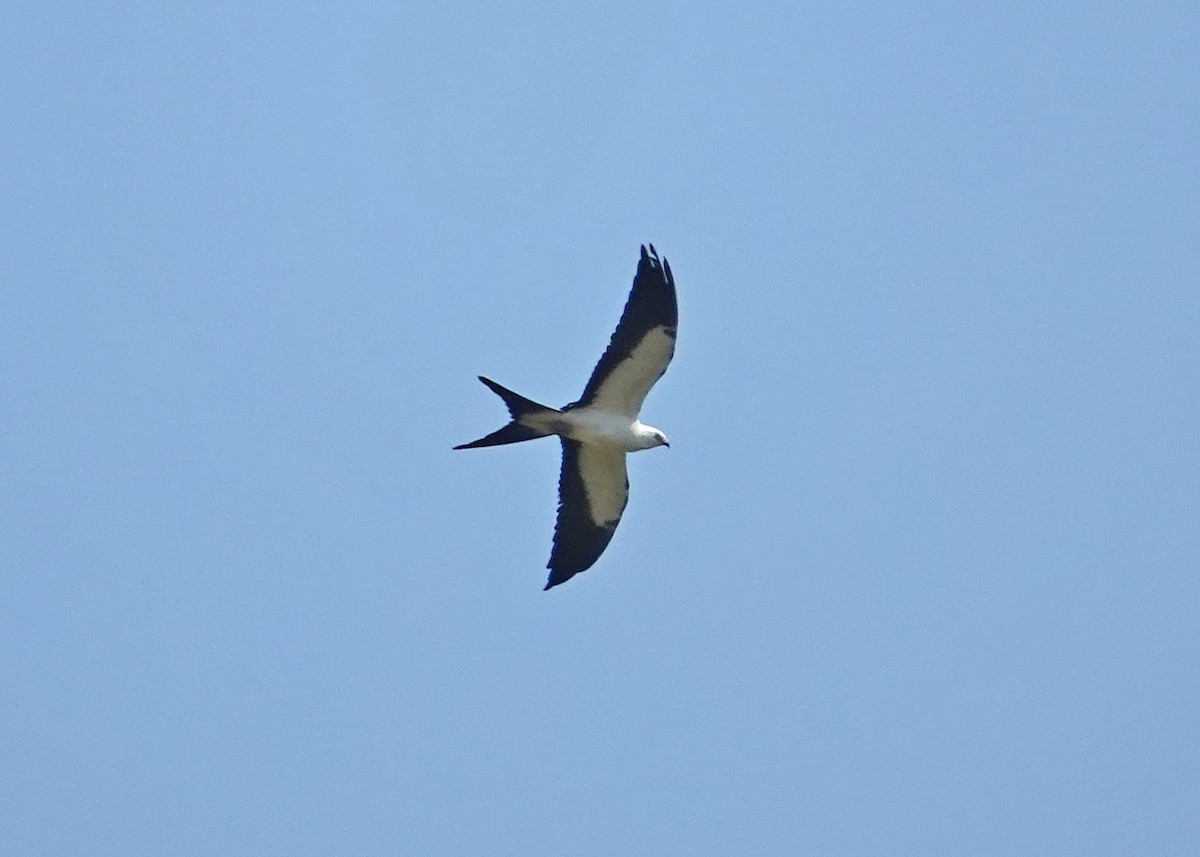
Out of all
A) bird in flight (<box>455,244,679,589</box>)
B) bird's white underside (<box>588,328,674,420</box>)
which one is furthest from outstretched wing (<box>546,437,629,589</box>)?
bird's white underside (<box>588,328,674,420</box>)

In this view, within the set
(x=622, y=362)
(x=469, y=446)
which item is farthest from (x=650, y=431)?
(x=469, y=446)

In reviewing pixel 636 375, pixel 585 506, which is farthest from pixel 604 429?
pixel 585 506

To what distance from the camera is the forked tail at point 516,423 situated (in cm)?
1563

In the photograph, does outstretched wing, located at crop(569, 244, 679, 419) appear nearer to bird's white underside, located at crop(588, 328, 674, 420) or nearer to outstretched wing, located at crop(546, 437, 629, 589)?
bird's white underside, located at crop(588, 328, 674, 420)

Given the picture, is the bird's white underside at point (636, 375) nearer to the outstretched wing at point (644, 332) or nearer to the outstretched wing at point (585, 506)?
the outstretched wing at point (644, 332)

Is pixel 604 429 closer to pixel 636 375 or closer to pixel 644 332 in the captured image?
pixel 636 375

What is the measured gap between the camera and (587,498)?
16.9 meters

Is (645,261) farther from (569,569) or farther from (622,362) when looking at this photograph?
(569,569)

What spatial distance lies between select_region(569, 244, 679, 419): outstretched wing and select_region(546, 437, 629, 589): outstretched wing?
0.65m

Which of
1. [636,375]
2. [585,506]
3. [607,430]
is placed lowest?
[585,506]

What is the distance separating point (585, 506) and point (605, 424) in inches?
30.0

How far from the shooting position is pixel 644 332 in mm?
16156

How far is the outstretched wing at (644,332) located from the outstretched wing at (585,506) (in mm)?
646

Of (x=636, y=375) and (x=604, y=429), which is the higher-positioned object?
(x=636, y=375)
